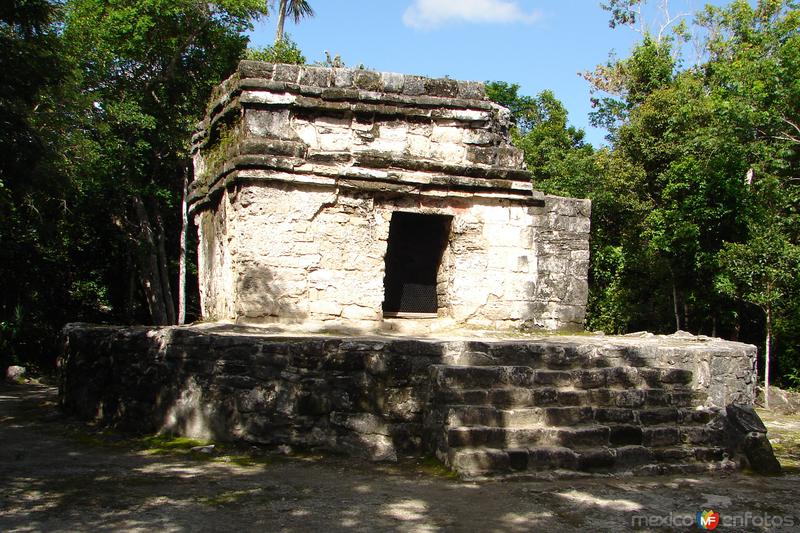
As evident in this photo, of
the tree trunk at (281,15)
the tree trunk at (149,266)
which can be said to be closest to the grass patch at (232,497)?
the tree trunk at (149,266)

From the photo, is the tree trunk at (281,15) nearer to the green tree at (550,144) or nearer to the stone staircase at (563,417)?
the green tree at (550,144)

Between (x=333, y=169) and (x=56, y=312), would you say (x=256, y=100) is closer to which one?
(x=333, y=169)

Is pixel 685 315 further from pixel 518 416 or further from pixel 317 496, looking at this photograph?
pixel 317 496

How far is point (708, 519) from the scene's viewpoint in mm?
4273

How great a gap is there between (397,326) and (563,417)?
8.36 feet

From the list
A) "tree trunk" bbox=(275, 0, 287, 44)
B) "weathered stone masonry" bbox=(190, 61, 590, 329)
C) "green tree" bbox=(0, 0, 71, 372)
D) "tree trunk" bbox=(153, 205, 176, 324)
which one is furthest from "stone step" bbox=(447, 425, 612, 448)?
"tree trunk" bbox=(275, 0, 287, 44)

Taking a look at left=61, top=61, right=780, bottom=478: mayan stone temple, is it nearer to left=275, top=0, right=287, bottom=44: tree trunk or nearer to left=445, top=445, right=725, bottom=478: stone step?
left=445, top=445, right=725, bottom=478: stone step

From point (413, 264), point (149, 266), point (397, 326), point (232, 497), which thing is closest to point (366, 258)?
point (397, 326)

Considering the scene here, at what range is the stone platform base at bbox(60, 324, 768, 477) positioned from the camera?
17.8 ft

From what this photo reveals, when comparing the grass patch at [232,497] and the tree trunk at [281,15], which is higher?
the tree trunk at [281,15]

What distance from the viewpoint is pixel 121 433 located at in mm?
6512

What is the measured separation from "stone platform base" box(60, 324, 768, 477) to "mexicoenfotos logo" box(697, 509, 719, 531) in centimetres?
103

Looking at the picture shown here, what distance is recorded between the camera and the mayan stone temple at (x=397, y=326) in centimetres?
570

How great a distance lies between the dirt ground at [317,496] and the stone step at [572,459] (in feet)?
0.42
